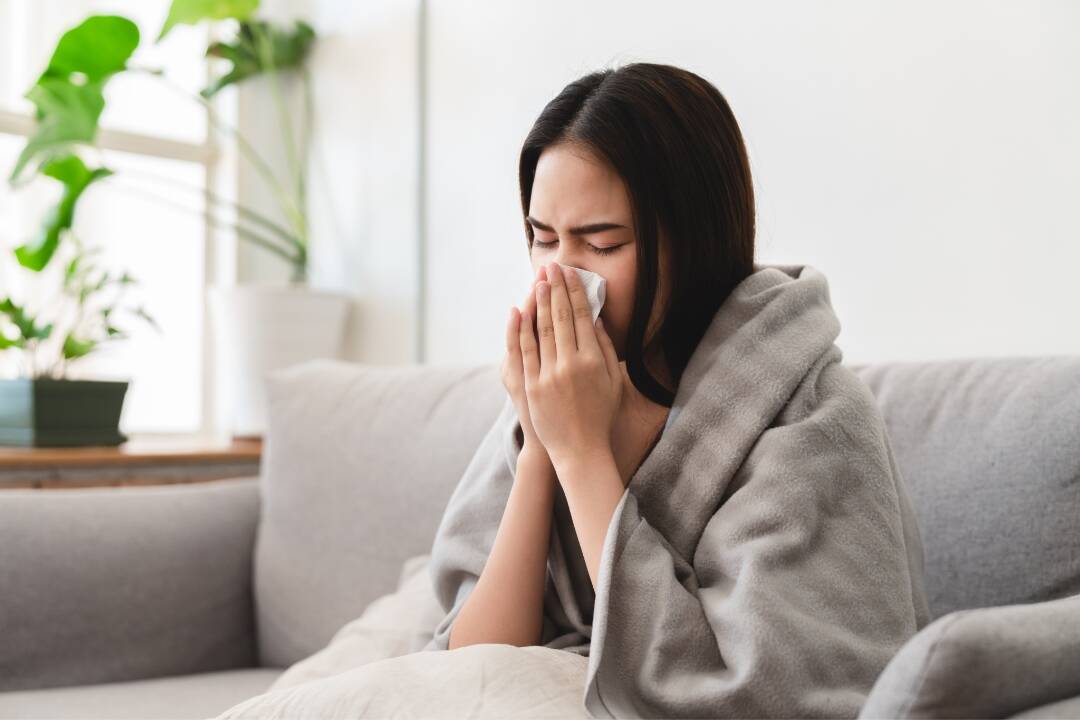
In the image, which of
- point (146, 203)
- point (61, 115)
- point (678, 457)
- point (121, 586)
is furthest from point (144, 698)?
point (146, 203)

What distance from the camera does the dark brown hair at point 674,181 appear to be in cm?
106

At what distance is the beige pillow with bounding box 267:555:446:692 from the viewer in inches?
53.4

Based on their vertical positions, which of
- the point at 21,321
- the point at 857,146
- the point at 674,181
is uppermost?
the point at 857,146

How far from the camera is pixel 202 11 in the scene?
100 inches

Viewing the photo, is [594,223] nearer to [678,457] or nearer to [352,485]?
[678,457]

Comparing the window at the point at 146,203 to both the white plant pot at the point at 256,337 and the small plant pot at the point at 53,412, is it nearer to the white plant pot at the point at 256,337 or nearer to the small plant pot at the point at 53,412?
the white plant pot at the point at 256,337

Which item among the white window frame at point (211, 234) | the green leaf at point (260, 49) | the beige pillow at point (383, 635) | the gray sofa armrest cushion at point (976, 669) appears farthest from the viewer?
the white window frame at point (211, 234)

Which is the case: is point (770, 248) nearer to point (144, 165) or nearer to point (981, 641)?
point (981, 641)

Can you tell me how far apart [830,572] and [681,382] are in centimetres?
25

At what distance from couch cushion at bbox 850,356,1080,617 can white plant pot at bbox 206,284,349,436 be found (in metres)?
1.76

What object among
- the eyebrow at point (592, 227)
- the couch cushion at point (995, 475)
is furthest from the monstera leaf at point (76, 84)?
the couch cushion at point (995, 475)

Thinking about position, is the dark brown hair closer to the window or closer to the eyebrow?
the eyebrow

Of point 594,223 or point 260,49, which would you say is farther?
point 260,49

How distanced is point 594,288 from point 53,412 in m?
1.62
